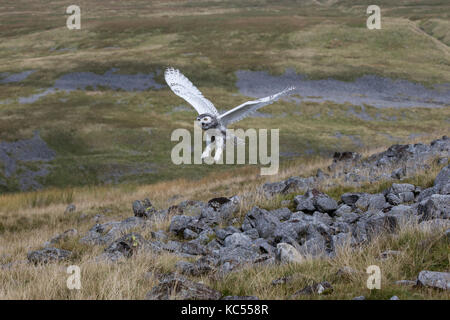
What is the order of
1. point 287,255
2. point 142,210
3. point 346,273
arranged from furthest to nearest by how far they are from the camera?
point 142,210 < point 287,255 < point 346,273

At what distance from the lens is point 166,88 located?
55.9 m

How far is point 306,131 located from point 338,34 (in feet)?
158

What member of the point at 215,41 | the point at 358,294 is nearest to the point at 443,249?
the point at 358,294

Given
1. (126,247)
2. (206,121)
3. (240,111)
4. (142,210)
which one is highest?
(240,111)

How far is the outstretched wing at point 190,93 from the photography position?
36.3 ft

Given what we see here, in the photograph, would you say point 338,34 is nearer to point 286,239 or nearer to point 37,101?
point 37,101

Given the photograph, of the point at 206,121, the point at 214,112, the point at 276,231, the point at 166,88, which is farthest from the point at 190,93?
the point at 166,88

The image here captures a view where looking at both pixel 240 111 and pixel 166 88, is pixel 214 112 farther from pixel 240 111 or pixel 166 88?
pixel 166 88

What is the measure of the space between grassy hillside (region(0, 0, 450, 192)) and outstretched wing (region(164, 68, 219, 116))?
14332 millimetres

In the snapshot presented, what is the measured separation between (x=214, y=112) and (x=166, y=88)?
46229 millimetres

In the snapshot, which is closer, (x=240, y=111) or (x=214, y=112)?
(x=240, y=111)

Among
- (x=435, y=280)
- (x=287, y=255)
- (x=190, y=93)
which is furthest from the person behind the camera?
(x=190, y=93)

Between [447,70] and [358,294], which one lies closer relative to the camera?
[358,294]
